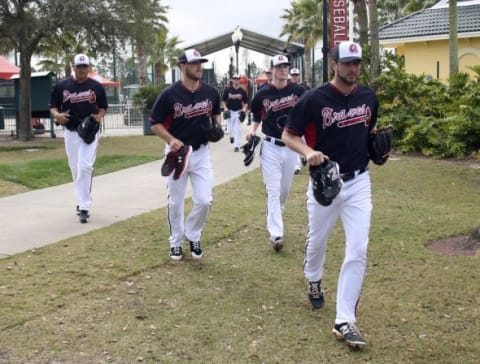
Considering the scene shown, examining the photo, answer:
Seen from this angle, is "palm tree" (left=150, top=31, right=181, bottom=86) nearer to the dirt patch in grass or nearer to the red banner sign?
the red banner sign

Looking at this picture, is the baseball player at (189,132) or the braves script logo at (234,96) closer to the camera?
the baseball player at (189,132)

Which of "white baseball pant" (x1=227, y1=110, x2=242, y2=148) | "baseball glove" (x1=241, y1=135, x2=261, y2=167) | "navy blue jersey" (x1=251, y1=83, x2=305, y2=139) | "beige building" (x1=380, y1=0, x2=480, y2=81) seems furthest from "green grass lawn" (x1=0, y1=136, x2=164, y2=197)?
"beige building" (x1=380, y1=0, x2=480, y2=81)

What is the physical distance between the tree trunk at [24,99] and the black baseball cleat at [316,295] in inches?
Answer: 694

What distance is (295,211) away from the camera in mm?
9367

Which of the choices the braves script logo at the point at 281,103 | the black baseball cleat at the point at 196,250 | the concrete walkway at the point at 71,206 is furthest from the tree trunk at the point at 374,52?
the black baseball cleat at the point at 196,250

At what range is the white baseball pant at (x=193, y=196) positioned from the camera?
6.56 metres

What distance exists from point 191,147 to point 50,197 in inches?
184

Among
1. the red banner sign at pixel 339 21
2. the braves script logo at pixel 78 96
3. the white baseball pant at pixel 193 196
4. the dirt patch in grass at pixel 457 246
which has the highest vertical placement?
the red banner sign at pixel 339 21

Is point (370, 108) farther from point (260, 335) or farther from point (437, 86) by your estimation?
point (437, 86)

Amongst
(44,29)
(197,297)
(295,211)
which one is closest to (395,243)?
(295,211)

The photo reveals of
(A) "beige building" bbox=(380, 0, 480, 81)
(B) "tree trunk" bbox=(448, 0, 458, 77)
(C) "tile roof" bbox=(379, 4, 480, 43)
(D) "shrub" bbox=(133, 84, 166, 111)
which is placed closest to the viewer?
(B) "tree trunk" bbox=(448, 0, 458, 77)

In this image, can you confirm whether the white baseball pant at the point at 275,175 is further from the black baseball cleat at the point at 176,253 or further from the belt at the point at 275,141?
the black baseball cleat at the point at 176,253

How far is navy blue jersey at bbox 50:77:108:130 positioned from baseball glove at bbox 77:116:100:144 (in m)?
0.16

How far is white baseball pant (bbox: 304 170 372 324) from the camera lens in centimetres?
465
